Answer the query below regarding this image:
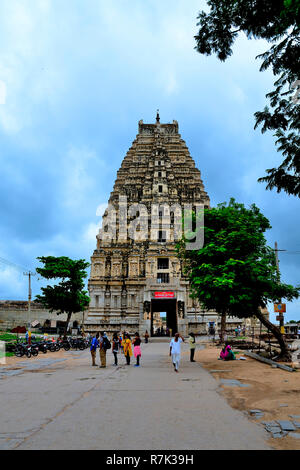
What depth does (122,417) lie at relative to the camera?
648cm

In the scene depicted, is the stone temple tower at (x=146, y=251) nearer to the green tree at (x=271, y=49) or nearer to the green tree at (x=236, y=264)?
the green tree at (x=236, y=264)

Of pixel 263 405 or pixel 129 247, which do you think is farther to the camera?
pixel 129 247

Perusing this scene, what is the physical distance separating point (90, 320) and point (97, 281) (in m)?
5.38

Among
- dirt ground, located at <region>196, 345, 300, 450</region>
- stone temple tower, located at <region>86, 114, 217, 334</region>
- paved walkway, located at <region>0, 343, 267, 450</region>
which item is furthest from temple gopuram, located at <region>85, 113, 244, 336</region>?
paved walkway, located at <region>0, 343, 267, 450</region>

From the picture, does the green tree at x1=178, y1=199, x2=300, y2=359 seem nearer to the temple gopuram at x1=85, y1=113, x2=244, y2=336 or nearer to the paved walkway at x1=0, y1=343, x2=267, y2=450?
the paved walkway at x1=0, y1=343, x2=267, y2=450

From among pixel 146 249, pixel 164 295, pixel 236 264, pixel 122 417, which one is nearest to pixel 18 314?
pixel 146 249

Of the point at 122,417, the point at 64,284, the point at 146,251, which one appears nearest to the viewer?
the point at 122,417

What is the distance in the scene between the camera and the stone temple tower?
42.2 metres

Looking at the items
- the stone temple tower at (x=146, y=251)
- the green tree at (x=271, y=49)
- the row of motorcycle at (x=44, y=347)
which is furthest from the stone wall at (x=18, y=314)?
the green tree at (x=271, y=49)

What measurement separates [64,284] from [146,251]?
51.5 feet

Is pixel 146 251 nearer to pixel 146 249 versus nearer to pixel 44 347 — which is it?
pixel 146 249
